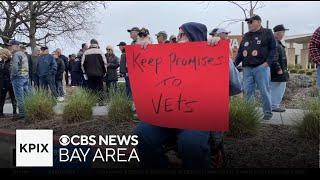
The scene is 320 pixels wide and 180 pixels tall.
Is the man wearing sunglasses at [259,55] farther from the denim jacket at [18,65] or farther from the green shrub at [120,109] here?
the denim jacket at [18,65]

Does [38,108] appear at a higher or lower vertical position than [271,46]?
lower

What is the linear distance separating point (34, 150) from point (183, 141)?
1515 mm

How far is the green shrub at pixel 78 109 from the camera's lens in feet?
24.3

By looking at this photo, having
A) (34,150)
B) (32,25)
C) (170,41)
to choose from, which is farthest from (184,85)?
(32,25)

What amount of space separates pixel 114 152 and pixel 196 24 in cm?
144

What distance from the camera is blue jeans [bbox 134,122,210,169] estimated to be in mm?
4074

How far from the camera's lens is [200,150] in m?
4.05

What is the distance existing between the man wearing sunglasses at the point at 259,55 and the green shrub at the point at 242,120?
40.4 inches

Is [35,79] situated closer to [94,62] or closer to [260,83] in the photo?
[94,62]

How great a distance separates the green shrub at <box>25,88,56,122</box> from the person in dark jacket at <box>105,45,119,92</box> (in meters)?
2.44

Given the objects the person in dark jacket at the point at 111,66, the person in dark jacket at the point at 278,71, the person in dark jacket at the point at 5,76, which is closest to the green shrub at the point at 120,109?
the person in dark jacket at the point at 278,71

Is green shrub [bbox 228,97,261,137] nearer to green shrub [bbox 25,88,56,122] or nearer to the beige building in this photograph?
green shrub [bbox 25,88,56,122]

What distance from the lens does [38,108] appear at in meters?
7.89

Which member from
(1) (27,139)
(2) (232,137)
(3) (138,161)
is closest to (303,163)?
(2) (232,137)
